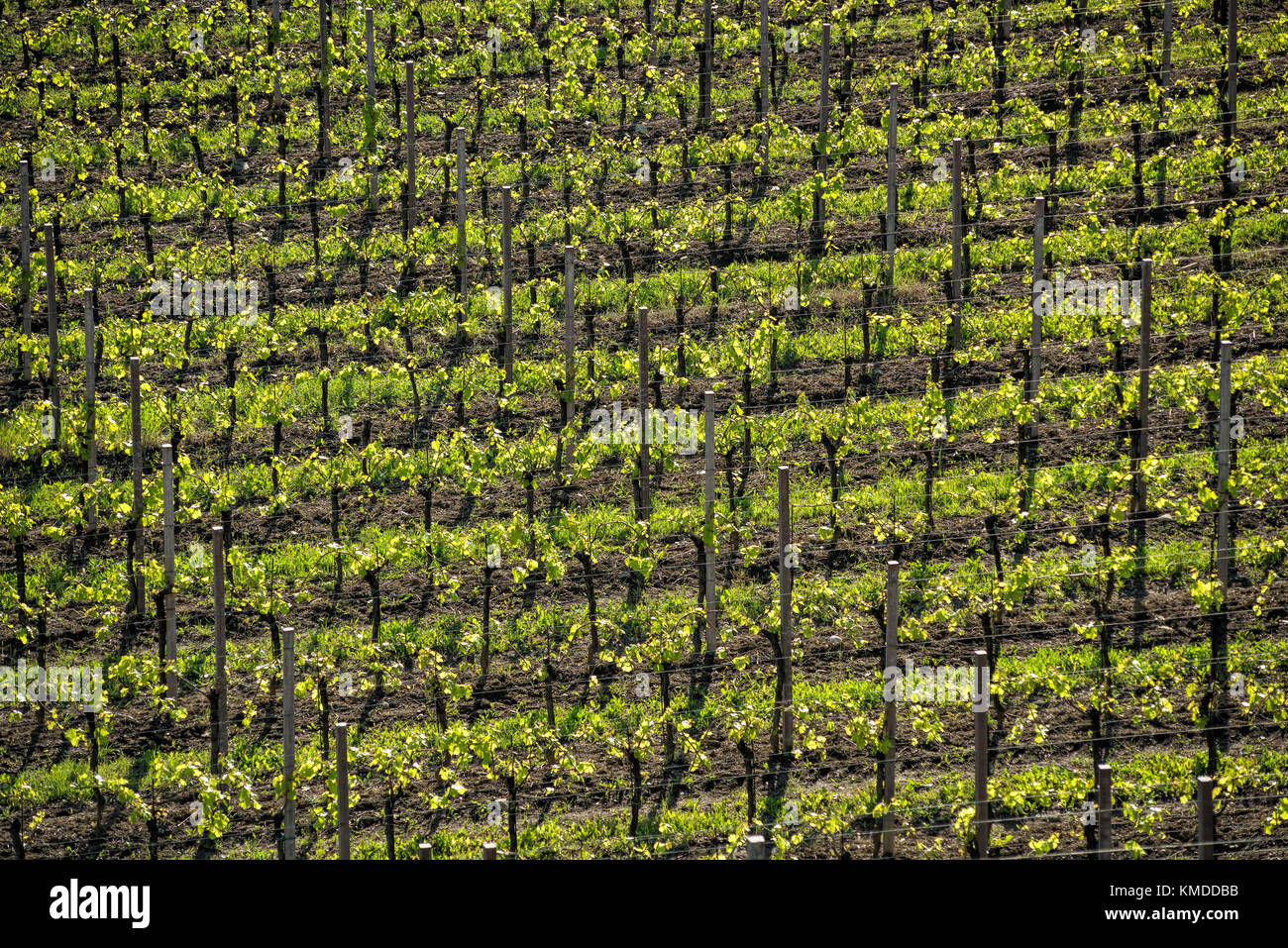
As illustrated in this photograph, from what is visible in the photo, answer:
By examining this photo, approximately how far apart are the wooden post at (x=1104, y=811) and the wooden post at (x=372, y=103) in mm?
9762

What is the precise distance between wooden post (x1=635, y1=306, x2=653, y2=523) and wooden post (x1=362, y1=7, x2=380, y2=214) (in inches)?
176

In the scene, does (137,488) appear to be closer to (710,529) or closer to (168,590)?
(168,590)

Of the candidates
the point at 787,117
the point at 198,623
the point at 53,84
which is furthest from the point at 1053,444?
the point at 53,84

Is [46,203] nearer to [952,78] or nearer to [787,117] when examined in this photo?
[787,117]

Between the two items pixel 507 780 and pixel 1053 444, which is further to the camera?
pixel 1053 444

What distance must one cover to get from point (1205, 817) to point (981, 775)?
125 centimetres

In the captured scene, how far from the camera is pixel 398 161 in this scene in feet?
57.3

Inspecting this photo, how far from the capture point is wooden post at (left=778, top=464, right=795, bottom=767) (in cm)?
1120

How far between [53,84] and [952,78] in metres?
9.77

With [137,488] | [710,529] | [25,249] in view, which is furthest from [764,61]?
[137,488]

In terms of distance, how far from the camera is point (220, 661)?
1156 centimetres

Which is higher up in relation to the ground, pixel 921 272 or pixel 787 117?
pixel 787 117

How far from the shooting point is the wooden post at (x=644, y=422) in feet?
43.0

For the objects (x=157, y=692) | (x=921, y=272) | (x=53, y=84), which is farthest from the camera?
(x=53, y=84)
